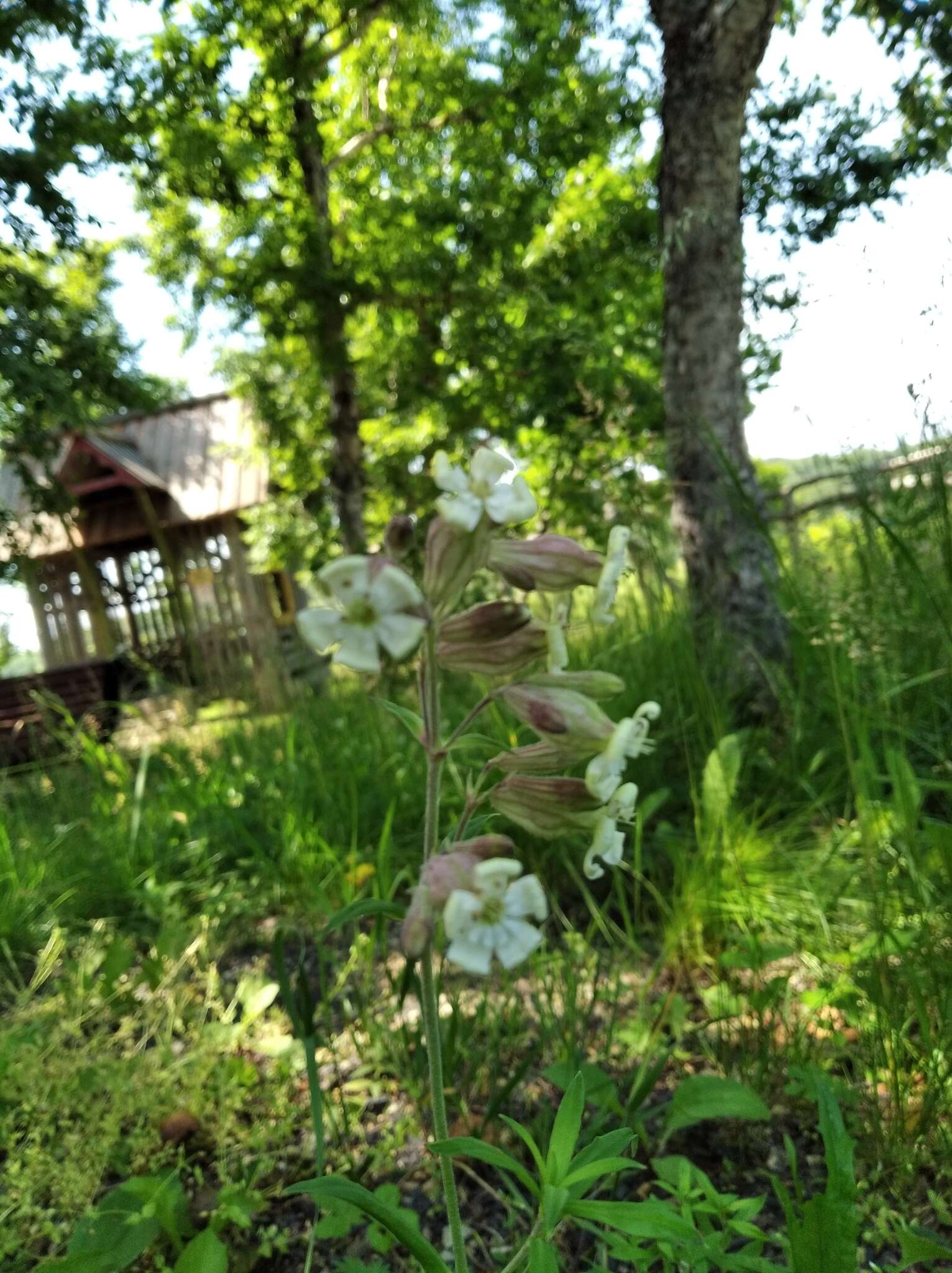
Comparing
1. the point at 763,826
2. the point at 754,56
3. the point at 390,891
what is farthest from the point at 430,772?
the point at 754,56

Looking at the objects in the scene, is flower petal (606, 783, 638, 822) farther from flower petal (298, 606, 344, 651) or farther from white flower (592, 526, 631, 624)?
flower petal (298, 606, 344, 651)

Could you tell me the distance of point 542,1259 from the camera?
0.74m

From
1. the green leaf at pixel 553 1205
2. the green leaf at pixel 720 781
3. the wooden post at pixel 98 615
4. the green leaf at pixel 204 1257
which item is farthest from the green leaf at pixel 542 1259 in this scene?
the wooden post at pixel 98 615

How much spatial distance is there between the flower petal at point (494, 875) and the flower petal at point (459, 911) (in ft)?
0.05

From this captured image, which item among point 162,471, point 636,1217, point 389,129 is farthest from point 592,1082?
point 162,471

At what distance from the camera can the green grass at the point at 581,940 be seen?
135 centimetres

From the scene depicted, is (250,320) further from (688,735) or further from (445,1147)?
(445,1147)

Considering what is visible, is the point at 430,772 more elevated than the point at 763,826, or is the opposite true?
the point at 430,772

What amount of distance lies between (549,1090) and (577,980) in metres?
Result: 0.20

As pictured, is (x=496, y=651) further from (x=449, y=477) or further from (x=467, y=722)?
(x=449, y=477)

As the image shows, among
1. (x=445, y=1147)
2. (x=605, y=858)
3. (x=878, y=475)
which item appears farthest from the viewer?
(x=878, y=475)

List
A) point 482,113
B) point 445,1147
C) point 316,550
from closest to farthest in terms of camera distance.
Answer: point 445,1147 → point 482,113 → point 316,550

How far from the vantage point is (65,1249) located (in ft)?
4.13

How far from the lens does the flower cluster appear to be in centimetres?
73
